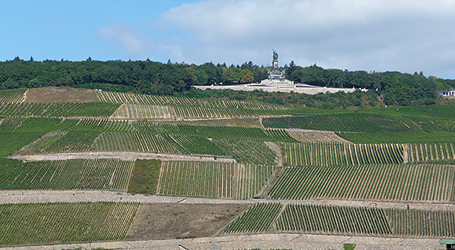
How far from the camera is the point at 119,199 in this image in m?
65.3

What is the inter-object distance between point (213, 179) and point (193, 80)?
77007 millimetres

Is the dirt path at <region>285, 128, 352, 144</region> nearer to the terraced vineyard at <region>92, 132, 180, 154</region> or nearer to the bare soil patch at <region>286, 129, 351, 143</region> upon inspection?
the bare soil patch at <region>286, 129, 351, 143</region>

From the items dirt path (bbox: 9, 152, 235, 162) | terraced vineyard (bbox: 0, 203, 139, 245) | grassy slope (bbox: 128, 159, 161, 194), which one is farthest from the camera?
dirt path (bbox: 9, 152, 235, 162)

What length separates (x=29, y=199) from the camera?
64.3 metres

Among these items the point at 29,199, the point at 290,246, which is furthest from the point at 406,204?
the point at 29,199

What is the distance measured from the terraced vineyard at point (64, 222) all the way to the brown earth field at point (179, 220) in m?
1.28

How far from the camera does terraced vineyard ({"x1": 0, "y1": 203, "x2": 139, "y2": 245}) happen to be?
55.8 m

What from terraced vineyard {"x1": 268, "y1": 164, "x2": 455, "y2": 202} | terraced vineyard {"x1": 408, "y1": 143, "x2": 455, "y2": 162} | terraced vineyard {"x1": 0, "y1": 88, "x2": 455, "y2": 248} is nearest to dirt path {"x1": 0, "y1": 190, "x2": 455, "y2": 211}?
terraced vineyard {"x1": 0, "y1": 88, "x2": 455, "y2": 248}

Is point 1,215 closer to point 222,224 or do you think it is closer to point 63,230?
point 63,230

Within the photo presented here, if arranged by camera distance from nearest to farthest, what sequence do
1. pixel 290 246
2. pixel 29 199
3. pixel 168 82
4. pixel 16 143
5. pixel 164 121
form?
pixel 290 246, pixel 29 199, pixel 16 143, pixel 164 121, pixel 168 82

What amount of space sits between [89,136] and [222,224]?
3107 centimetres

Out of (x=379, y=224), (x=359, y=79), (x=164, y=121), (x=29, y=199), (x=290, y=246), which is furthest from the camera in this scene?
(x=359, y=79)

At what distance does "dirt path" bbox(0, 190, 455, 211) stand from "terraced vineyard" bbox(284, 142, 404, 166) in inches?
557

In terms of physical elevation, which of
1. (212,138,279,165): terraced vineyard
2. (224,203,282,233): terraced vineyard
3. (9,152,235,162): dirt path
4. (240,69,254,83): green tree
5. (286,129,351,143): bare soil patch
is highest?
(240,69,254,83): green tree
